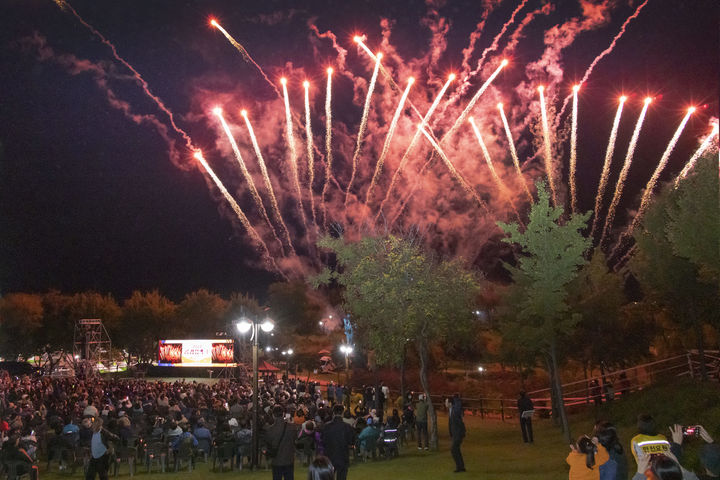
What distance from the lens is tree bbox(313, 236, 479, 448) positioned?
17.6 meters

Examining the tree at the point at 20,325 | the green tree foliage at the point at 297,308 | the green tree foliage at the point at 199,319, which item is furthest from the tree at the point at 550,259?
the tree at the point at 20,325

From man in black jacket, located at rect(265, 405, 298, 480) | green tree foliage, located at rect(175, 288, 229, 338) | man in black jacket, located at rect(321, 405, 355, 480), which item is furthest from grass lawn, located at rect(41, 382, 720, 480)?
green tree foliage, located at rect(175, 288, 229, 338)

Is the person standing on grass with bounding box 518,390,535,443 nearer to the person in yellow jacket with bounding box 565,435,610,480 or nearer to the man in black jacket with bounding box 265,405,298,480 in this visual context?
the man in black jacket with bounding box 265,405,298,480

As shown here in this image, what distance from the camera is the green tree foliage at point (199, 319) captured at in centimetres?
7988

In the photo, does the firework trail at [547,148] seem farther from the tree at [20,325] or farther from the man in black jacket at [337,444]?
the tree at [20,325]

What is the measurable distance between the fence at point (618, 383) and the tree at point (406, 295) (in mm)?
5100

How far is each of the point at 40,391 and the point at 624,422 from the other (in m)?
26.0

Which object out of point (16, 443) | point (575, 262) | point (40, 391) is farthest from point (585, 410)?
point (40, 391)

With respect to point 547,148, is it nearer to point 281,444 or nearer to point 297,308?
point 281,444

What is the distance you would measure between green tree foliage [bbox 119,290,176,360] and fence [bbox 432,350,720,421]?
191 feet

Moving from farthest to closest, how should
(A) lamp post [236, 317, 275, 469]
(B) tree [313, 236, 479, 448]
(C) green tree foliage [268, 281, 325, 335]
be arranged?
(C) green tree foliage [268, 281, 325, 335]
(B) tree [313, 236, 479, 448]
(A) lamp post [236, 317, 275, 469]

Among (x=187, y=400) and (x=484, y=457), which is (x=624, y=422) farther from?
(x=187, y=400)

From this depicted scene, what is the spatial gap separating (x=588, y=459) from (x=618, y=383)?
737 inches

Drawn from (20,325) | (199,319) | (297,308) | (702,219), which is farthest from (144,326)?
(702,219)
